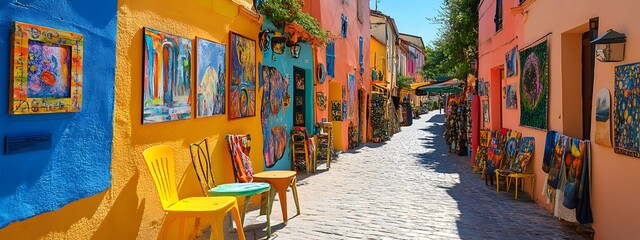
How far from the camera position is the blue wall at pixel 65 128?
2654 millimetres

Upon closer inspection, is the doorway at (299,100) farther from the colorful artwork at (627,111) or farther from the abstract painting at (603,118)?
the colorful artwork at (627,111)

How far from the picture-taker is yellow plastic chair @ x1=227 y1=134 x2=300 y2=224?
557 centimetres

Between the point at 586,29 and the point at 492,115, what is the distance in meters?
4.96

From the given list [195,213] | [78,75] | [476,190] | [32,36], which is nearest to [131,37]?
[78,75]

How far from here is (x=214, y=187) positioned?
A: 5.07 metres

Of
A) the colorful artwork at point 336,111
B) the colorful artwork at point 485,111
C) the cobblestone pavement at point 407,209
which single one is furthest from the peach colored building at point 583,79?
the colorful artwork at point 336,111

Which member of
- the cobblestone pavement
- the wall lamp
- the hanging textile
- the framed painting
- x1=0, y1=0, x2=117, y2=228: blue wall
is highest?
the framed painting

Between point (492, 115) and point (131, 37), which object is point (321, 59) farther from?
point (131, 37)

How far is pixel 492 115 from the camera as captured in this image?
34.1 feet

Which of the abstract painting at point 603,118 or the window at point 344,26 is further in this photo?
the window at point 344,26

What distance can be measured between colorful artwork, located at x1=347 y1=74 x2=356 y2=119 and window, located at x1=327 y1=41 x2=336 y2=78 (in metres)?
2.05

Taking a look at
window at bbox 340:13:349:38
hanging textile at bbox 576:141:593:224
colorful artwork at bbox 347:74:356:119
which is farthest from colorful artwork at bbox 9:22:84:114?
colorful artwork at bbox 347:74:356:119

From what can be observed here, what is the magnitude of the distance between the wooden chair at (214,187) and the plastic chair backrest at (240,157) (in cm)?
39

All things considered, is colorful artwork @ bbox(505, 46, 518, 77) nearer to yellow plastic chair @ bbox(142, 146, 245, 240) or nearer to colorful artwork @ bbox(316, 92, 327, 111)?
colorful artwork @ bbox(316, 92, 327, 111)
